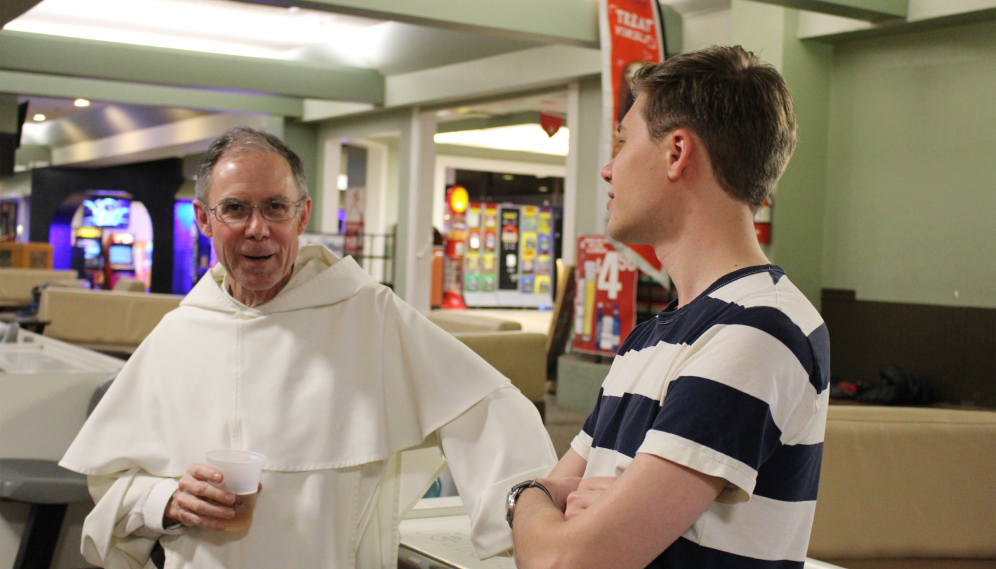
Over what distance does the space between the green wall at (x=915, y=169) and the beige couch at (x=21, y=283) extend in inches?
368

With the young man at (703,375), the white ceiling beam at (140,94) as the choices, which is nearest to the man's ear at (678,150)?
the young man at (703,375)

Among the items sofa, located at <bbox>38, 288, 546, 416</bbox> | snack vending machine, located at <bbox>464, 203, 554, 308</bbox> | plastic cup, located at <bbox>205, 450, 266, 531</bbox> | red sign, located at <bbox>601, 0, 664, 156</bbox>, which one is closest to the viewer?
plastic cup, located at <bbox>205, 450, 266, 531</bbox>

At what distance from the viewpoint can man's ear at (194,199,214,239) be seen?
1775 mm

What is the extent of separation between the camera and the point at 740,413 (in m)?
0.83

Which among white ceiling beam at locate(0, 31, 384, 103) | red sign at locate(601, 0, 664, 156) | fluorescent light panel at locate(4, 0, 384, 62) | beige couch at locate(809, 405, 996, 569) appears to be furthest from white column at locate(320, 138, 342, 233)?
beige couch at locate(809, 405, 996, 569)

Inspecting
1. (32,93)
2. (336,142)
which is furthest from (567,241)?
(32,93)

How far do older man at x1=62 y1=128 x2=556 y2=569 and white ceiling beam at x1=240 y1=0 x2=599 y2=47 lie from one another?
166 inches

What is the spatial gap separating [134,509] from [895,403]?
5271mm

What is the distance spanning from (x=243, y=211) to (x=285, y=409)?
1.30 feet

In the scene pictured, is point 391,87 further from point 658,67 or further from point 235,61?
point 658,67

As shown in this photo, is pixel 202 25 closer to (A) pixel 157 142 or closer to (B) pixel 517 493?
(A) pixel 157 142

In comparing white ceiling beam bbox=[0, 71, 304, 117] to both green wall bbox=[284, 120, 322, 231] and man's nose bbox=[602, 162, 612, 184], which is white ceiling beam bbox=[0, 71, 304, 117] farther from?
man's nose bbox=[602, 162, 612, 184]

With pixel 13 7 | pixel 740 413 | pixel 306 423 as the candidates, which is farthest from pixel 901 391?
pixel 13 7

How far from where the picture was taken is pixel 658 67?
1027mm
